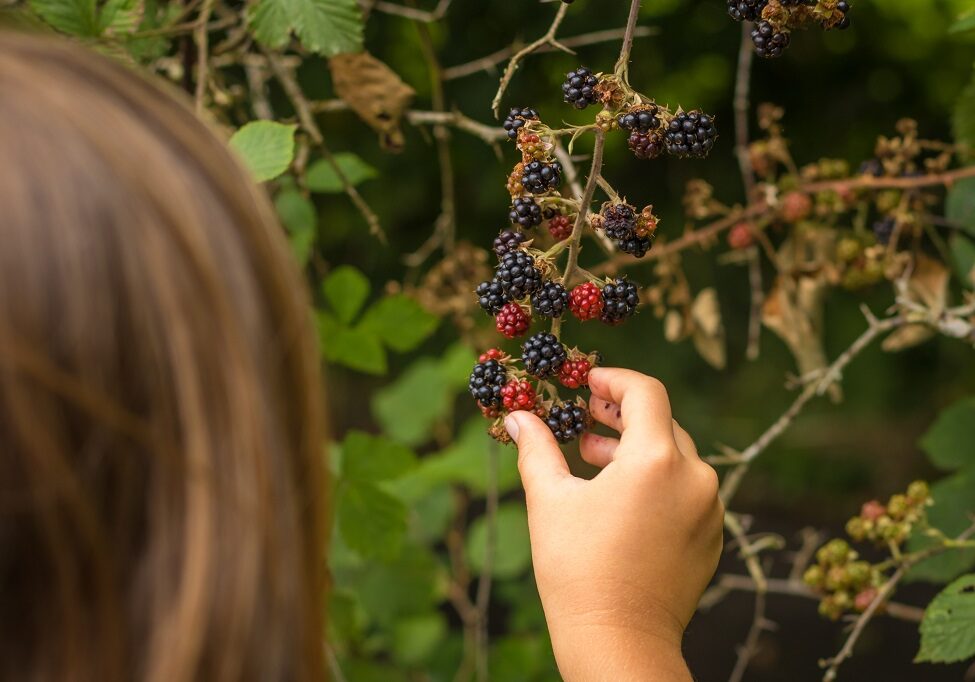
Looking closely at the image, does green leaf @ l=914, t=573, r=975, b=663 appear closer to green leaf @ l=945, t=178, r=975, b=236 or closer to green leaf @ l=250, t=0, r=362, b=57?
green leaf @ l=945, t=178, r=975, b=236

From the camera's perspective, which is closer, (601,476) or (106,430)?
(106,430)

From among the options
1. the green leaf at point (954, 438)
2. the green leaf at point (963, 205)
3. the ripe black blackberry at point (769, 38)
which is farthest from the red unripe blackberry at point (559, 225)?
the green leaf at point (954, 438)

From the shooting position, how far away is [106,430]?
58 centimetres

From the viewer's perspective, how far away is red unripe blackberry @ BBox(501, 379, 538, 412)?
0.90 m

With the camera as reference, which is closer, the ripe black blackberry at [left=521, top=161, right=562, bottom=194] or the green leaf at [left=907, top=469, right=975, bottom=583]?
the ripe black blackberry at [left=521, top=161, right=562, bottom=194]

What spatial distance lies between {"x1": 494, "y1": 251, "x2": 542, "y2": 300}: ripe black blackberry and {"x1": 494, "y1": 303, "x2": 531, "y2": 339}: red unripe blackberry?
2 cm

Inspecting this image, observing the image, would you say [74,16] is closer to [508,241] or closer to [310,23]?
[310,23]

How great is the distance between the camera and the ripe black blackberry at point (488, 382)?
91cm

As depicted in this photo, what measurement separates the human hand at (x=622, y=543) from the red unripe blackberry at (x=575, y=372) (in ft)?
0.15

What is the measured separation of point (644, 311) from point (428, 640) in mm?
1423

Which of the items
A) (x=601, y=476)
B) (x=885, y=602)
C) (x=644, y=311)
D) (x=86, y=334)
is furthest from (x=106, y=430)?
(x=644, y=311)

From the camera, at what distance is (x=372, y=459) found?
1.45 meters

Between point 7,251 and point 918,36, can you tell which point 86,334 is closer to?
point 7,251

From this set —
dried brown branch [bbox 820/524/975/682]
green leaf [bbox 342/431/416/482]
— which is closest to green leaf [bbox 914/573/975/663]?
dried brown branch [bbox 820/524/975/682]
